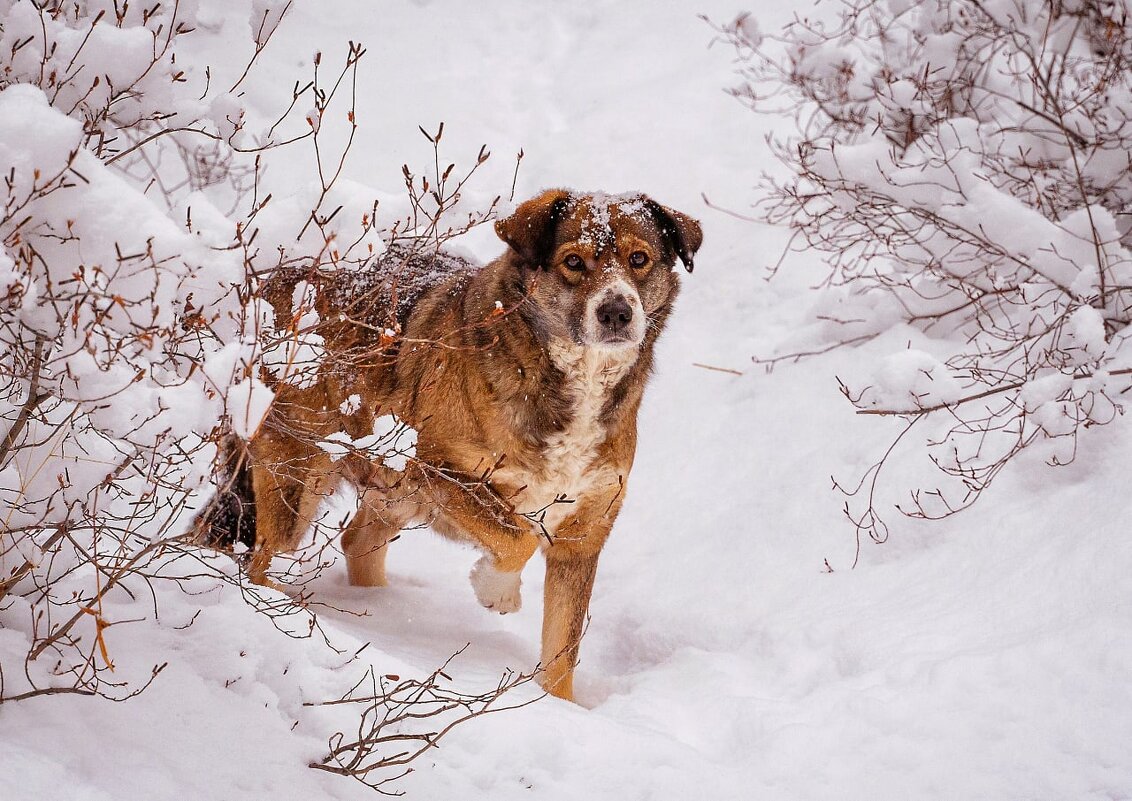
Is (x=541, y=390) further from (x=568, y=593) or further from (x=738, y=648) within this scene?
(x=738, y=648)

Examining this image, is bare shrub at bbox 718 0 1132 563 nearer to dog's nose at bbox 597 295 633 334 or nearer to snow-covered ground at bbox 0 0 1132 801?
snow-covered ground at bbox 0 0 1132 801

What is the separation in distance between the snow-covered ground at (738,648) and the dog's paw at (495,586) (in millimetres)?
235

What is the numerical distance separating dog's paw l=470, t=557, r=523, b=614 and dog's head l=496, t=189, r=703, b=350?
1.14 m

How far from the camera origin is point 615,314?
3.81 meters

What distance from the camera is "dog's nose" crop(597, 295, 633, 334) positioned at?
12.5ft

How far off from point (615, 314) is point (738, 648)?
5.56 feet

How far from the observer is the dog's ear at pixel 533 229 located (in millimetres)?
4031

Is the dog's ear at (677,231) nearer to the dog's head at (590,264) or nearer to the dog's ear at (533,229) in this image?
the dog's head at (590,264)

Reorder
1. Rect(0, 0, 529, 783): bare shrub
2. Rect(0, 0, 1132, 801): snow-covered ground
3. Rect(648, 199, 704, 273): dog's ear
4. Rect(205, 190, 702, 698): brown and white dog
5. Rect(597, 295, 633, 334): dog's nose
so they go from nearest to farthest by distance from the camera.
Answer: Rect(0, 0, 529, 783): bare shrub → Rect(0, 0, 1132, 801): snow-covered ground → Rect(597, 295, 633, 334): dog's nose → Rect(205, 190, 702, 698): brown and white dog → Rect(648, 199, 704, 273): dog's ear

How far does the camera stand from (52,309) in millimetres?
2158

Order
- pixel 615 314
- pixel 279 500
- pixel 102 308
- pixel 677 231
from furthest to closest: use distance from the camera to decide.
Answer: pixel 279 500 < pixel 677 231 < pixel 615 314 < pixel 102 308

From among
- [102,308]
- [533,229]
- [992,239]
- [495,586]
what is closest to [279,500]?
[495,586]

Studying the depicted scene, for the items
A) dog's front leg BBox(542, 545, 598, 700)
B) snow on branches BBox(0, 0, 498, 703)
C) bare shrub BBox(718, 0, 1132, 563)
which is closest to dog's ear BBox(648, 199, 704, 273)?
bare shrub BBox(718, 0, 1132, 563)

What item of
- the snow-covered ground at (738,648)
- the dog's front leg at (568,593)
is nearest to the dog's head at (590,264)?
the dog's front leg at (568,593)
